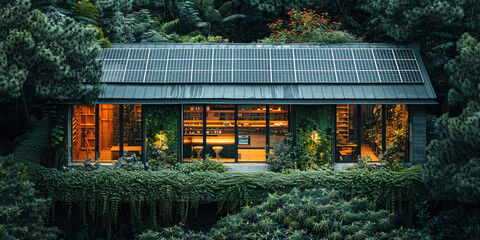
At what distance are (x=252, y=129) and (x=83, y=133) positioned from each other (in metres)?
6.41

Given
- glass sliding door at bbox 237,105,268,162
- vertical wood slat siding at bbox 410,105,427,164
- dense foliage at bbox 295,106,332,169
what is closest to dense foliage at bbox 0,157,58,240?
glass sliding door at bbox 237,105,268,162

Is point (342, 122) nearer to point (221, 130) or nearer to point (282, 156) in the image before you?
point (282, 156)

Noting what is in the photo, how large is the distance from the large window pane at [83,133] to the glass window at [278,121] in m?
6.78

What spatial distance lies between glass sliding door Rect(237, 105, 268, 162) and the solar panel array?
1111mm

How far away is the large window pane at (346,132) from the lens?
63.1 ft

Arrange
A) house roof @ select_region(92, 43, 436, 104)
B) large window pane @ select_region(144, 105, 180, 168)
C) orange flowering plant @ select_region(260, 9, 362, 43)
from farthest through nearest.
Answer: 1. orange flowering plant @ select_region(260, 9, 362, 43)
2. large window pane @ select_region(144, 105, 180, 168)
3. house roof @ select_region(92, 43, 436, 104)

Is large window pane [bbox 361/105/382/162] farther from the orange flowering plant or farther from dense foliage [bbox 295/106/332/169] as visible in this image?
the orange flowering plant

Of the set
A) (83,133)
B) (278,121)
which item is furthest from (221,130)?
(83,133)

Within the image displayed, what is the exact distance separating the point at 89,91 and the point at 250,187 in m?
5.92

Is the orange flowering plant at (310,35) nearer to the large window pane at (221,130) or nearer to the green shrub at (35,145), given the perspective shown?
the large window pane at (221,130)

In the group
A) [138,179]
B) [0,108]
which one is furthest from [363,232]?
[0,108]

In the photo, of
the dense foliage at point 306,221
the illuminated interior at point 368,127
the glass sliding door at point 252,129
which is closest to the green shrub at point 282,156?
the glass sliding door at point 252,129

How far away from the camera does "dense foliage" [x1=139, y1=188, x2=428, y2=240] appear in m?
13.8

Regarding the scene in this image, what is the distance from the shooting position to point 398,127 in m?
19.3
